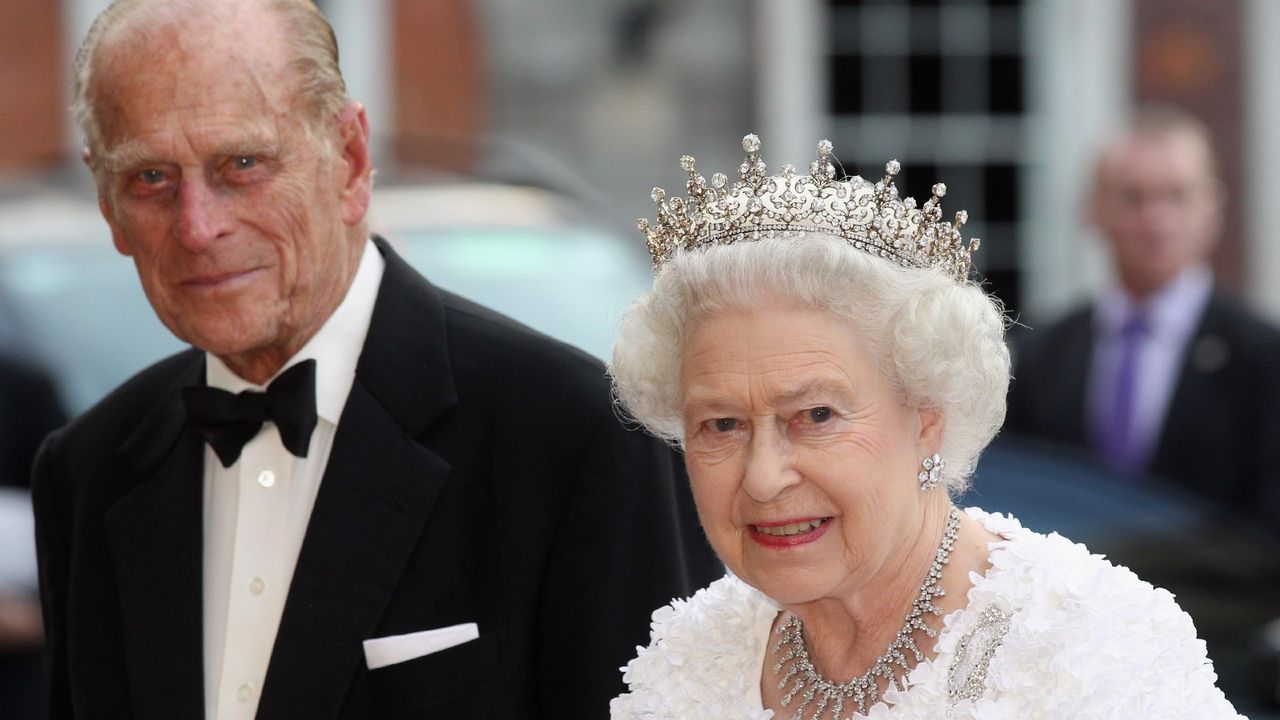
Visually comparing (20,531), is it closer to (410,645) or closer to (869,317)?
(410,645)

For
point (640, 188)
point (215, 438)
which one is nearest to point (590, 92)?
point (640, 188)

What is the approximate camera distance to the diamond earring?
246 cm

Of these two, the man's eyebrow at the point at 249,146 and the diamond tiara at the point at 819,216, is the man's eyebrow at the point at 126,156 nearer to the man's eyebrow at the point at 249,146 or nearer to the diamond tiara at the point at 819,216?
the man's eyebrow at the point at 249,146

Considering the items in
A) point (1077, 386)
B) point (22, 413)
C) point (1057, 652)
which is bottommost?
point (1077, 386)

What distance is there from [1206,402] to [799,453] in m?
3.88

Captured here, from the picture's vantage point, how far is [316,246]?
9.06ft

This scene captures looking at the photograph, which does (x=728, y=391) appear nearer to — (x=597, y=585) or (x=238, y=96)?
(x=597, y=585)

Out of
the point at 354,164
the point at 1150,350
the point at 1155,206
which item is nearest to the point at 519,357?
the point at 354,164

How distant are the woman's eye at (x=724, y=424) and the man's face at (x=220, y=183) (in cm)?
66

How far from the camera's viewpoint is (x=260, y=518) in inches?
111

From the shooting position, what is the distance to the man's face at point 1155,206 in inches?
253

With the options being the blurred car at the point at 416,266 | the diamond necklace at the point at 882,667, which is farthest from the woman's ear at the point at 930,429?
the blurred car at the point at 416,266

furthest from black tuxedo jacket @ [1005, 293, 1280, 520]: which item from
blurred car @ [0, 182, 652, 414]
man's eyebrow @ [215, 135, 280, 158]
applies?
man's eyebrow @ [215, 135, 280, 158]

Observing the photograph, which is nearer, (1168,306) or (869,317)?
(869,317)
